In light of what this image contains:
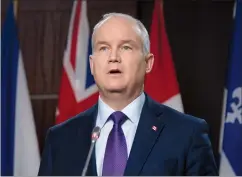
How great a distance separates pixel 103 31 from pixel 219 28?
6.24 ft

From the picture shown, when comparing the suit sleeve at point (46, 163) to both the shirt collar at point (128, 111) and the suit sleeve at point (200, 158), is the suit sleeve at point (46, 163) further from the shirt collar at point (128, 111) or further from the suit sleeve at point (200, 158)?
the suit sleeve at point (200, 158)

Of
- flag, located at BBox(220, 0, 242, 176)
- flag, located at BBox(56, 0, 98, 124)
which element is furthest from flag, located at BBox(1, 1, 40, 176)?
flag, located at BBox(220, 0, 242, 176)

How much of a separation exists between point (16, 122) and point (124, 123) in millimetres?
1796

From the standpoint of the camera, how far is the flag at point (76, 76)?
2682 mm

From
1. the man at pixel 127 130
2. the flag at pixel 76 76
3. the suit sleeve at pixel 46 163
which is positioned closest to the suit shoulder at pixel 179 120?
the man at pixel 127 130

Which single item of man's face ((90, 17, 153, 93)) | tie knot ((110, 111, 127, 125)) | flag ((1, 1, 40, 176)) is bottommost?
flag ((1, 1, 40, 176))

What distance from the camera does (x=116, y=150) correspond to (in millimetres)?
980

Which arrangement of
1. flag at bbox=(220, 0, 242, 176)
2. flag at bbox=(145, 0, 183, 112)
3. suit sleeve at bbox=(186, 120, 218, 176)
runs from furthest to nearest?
1. flag at bbox=(145, 0, 183, 112)
2. flag at bbox=(220, 0, 242, 176)
3. suit sleeve at bbox=(186, 120, 218, 176)

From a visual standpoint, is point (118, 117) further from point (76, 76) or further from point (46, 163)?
point (76, 76)

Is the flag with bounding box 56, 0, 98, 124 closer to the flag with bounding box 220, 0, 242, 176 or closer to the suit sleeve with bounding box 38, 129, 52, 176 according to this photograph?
the flag with bounding box 220, 0, 242, 176

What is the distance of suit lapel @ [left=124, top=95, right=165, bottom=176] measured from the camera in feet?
3.12

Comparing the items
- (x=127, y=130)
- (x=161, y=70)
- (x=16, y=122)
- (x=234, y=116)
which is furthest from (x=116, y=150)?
(x=16, y=122)

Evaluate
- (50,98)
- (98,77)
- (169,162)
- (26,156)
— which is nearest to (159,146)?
(169,162)

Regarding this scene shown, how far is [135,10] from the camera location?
9.22ft
